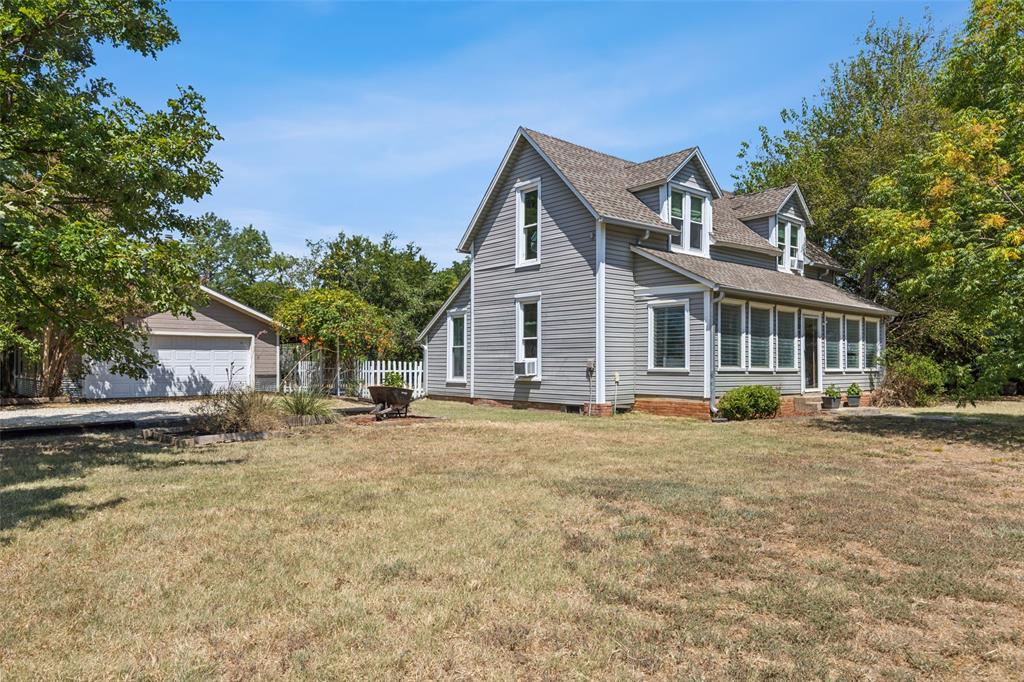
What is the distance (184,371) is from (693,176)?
1950 centimetres

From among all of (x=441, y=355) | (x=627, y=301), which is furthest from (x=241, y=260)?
(x=627, y=301)

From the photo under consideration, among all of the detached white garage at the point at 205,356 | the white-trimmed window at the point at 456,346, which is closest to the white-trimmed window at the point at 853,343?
the white-trimmed window at the point at 456,346

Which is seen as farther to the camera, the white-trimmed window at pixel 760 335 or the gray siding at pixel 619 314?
the white-trimmed window at pixel 760 335

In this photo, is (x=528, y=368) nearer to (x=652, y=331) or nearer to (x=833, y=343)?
(x=652, y=331)

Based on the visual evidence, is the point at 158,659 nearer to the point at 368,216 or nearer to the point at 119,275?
the point at 119,275

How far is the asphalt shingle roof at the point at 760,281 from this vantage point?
677 inches

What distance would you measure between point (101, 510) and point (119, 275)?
3670 mm

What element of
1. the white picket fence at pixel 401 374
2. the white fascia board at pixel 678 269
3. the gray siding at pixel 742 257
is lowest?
the white picket fence at pixel 401 374

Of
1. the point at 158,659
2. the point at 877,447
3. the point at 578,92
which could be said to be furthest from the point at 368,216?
the point at 158,659

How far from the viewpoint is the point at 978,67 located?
13.9m

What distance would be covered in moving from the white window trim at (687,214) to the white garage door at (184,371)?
52.3 feet

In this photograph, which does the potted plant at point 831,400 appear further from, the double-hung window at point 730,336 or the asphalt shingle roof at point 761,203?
the asphalt shingle roof at point 761,203

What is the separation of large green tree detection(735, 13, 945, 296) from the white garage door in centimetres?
2495

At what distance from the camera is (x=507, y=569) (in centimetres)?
452
